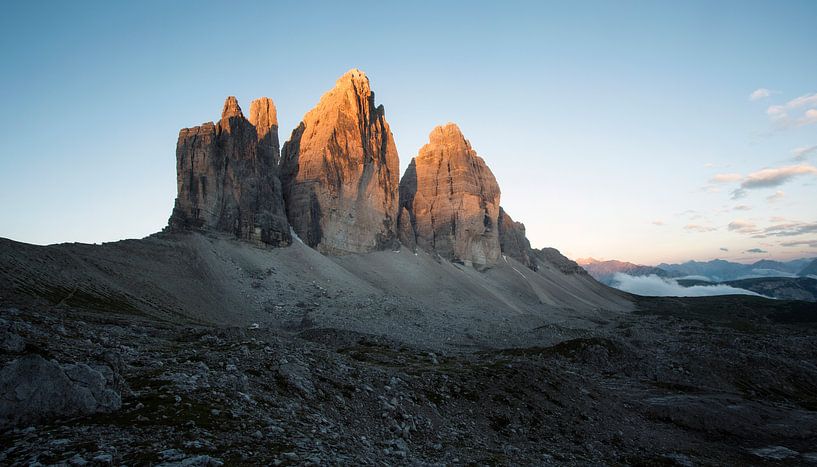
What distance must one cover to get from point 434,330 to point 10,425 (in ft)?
232

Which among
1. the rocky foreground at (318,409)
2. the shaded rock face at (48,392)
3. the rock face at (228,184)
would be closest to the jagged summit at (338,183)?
the rock face at (228,184)

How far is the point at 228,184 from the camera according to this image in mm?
101312

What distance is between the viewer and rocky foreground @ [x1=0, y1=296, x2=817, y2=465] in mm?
11398

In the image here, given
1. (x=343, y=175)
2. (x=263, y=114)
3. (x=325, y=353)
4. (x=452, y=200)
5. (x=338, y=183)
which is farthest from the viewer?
(x=452, y=200)

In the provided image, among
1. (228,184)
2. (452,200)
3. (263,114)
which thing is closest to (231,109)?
(228,184)

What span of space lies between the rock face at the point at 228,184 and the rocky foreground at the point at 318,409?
63.9m

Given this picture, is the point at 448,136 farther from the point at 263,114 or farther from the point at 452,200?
the point at 263,114

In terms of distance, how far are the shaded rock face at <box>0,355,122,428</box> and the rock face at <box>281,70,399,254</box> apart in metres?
106

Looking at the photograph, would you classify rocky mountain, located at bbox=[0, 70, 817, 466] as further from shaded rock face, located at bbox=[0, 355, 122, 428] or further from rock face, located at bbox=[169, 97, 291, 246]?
rock face, located at bbox=[169, 97, 291, 246]

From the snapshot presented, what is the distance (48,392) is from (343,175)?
118679mm

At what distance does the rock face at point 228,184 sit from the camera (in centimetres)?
9675

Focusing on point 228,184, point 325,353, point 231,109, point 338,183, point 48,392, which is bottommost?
point 325,353

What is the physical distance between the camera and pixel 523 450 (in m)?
22.3

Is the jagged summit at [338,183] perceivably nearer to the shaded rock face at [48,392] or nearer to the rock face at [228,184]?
the rock face at [228,184]
